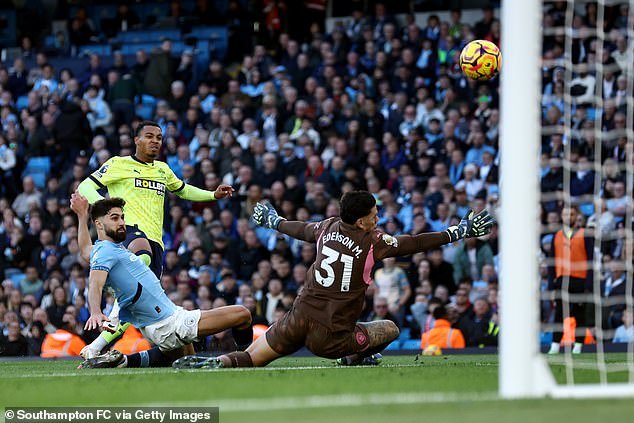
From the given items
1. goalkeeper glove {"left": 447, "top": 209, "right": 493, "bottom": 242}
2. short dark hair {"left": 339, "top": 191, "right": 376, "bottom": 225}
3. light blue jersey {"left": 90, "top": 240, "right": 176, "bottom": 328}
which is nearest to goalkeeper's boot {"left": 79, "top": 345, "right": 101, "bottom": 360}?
light blue jersey {"left": 90, "top": 240, "right": 176, "bottom": 328}

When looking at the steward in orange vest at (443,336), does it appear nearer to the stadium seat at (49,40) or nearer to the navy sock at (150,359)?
the navy sock at (150,359)

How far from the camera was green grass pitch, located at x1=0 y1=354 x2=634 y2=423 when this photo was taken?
521 cm

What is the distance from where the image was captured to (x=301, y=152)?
748 inches

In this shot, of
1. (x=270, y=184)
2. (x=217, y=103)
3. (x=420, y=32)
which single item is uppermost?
(x=420, y=32)

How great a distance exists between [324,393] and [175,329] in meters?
3.57

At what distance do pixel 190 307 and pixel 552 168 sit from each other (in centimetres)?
563

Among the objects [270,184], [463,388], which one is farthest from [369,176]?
[463,388]

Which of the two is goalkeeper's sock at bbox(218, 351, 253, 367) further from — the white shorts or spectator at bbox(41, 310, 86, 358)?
spectator at bbox(41, 310, 86, 358)

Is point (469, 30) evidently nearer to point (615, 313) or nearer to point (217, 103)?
point (217, 103)

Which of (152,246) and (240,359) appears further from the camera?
(152,246)

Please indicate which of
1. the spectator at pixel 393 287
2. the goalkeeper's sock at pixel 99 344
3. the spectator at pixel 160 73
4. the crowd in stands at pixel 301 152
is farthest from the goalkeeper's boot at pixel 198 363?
the spectator at pixel 160 73

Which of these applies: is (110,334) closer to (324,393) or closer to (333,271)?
(333,271)

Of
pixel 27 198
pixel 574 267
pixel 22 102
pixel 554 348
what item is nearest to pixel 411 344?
pixel 554 348

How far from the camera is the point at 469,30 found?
776 inches
